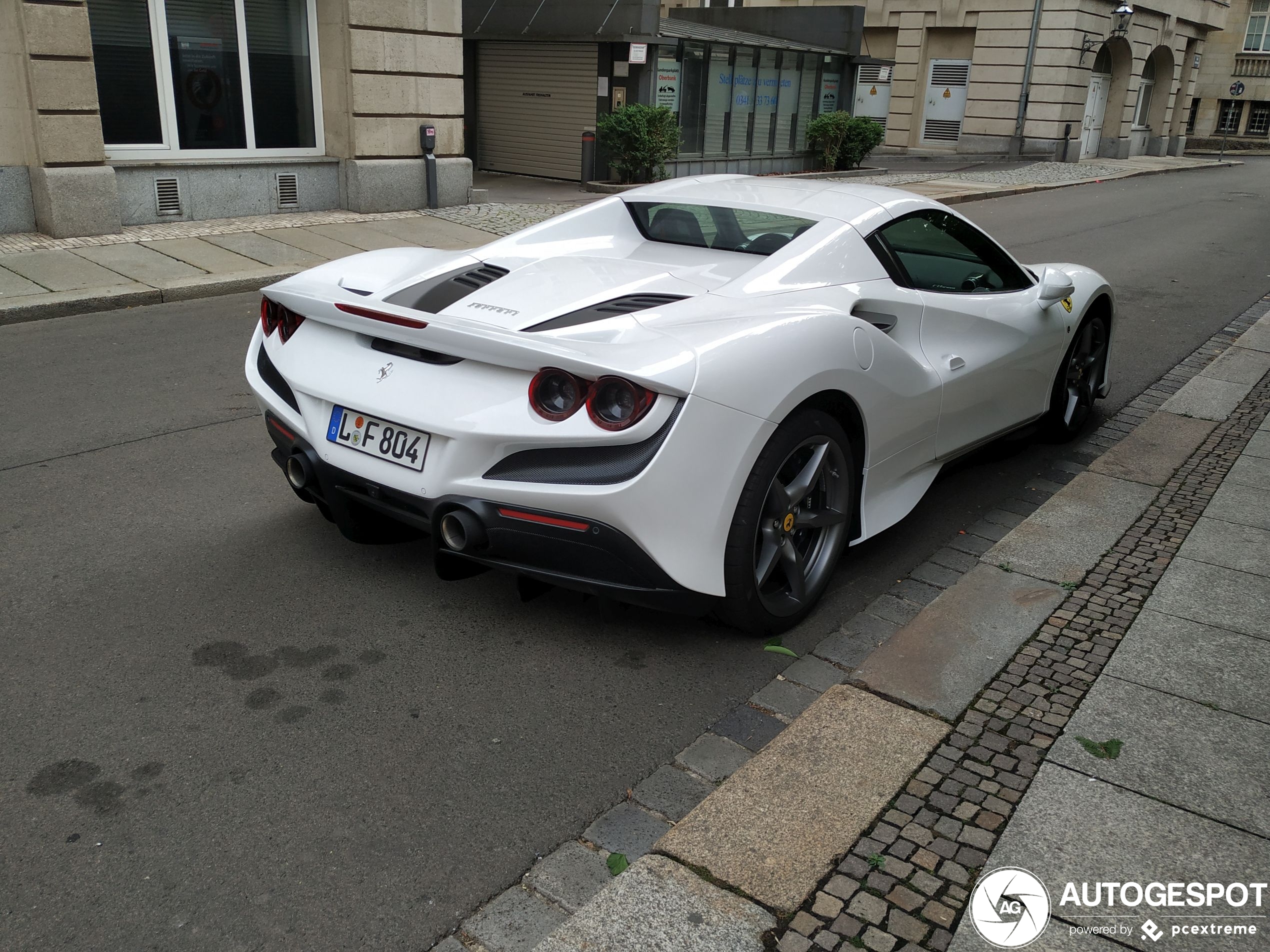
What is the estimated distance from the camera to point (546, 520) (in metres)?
3.37

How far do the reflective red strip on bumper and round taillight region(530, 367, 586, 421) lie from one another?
0.30 m

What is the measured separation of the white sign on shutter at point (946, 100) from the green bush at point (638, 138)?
63.7 ft

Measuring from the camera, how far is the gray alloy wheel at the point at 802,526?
148 inches

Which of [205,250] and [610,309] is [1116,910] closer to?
[610,309]

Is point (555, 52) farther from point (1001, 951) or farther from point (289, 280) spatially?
point (1001, 951)

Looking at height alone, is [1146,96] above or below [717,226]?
above

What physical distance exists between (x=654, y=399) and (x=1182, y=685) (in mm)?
1950

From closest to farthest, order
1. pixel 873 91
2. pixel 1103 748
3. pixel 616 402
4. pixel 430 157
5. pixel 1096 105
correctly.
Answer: pixel 1103 748 → pixel 616 402 → pixel 430 157 → pixel 873 91 → pixel 1096 105

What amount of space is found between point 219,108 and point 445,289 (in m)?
10.8

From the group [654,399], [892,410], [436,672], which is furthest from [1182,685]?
[436,672]

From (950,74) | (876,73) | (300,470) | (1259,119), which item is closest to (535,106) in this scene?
(876,73)

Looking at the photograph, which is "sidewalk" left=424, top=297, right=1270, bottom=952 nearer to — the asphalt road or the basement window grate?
the asphalt road

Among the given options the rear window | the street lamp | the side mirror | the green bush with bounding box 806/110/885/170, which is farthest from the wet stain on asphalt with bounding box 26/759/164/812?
the street lamp

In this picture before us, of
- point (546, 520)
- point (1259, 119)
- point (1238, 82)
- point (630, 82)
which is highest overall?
point (1238, 82)
